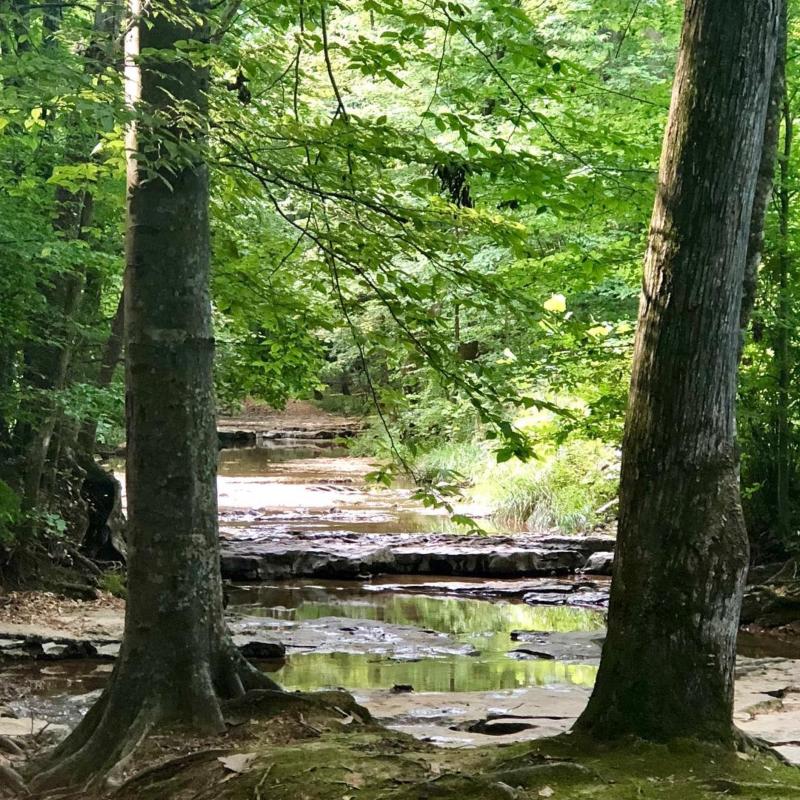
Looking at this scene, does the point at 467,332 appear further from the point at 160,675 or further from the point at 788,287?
the point at 160,675

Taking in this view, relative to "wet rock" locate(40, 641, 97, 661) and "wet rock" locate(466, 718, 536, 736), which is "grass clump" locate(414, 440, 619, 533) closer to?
"wet rock" locate(40, 641, 97, 661)

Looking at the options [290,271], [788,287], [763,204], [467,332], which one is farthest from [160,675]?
[467,332]

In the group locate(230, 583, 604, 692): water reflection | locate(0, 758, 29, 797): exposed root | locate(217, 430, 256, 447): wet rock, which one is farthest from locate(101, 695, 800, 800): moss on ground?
locate(217, 430, 256, 447): wet rock

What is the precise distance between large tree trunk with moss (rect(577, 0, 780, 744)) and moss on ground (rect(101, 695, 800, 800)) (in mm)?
175

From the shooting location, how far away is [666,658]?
387 cm

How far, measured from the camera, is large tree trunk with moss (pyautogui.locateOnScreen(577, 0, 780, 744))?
387 centimetres

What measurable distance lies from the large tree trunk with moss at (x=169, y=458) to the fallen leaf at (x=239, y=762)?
1.72 feet

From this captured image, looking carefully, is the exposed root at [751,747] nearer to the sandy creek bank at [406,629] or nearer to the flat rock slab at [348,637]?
the sandy creek bank at [406,629]

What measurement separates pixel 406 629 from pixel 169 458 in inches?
243

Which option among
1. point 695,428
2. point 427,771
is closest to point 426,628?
point 427,771

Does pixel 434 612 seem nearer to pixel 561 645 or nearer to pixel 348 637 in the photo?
pixel 348 637

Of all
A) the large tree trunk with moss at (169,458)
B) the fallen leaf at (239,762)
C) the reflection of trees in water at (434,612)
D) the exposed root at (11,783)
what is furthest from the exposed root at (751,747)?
the reflection of trees in water at (434,612)

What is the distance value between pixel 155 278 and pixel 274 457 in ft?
87.8

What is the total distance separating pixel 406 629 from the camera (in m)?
10.6
